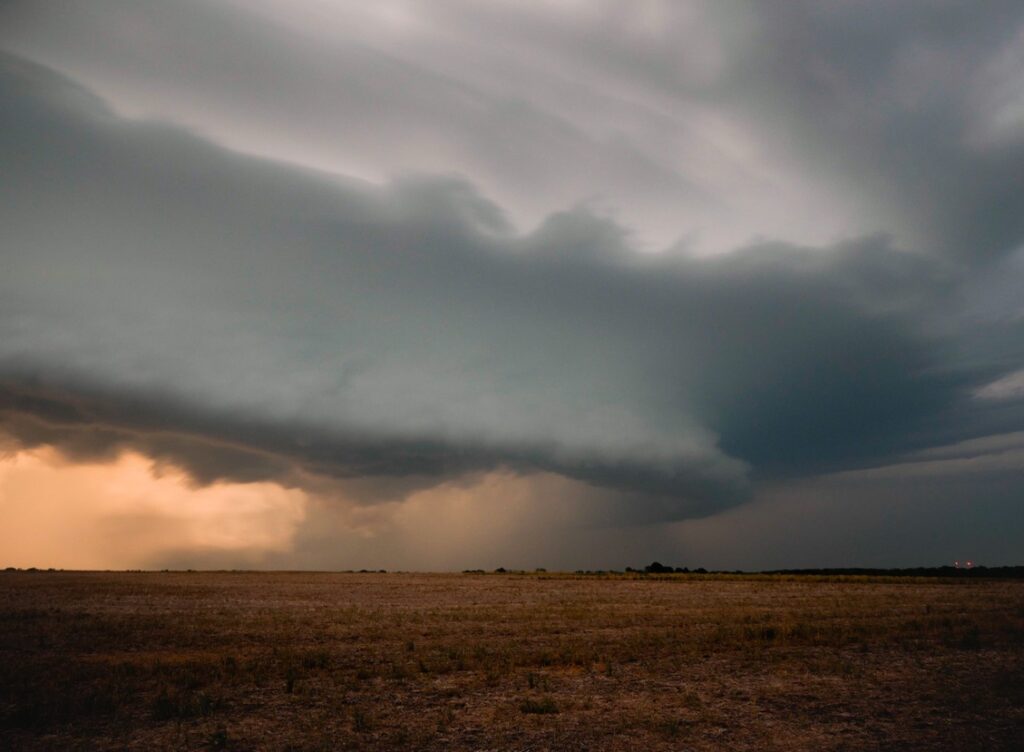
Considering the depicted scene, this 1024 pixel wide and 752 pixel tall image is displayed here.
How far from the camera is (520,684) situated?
20297 millimetres

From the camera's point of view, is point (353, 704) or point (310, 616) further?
point (310, 616)

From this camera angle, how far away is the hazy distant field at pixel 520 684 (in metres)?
14.8

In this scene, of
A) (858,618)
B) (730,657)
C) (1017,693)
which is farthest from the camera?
(858,618)

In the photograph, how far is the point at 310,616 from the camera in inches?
1612

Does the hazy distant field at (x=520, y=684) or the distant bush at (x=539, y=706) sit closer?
the hazy distant field at (x=520, y=684)

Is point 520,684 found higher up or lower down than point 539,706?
lower down

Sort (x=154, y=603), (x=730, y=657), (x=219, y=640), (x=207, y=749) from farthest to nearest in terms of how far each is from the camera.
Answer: (x=154, y=603) < (x=219, y=640) < (x=730, y=657) < (x=207, y=749)

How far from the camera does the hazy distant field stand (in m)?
14.8

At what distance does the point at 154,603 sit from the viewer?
2050 inches

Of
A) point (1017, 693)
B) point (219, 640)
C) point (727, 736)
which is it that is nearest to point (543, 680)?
A: point (727, 736)

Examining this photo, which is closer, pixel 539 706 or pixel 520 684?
pixel 539 706

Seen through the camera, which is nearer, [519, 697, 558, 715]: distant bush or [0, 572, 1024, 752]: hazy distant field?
[0, 572, 1024, 752]: hazy distant field

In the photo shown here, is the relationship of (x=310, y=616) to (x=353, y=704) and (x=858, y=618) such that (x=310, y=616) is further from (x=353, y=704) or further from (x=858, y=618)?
(x=858, y=618)

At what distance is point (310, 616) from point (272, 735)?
2751 centimetres
